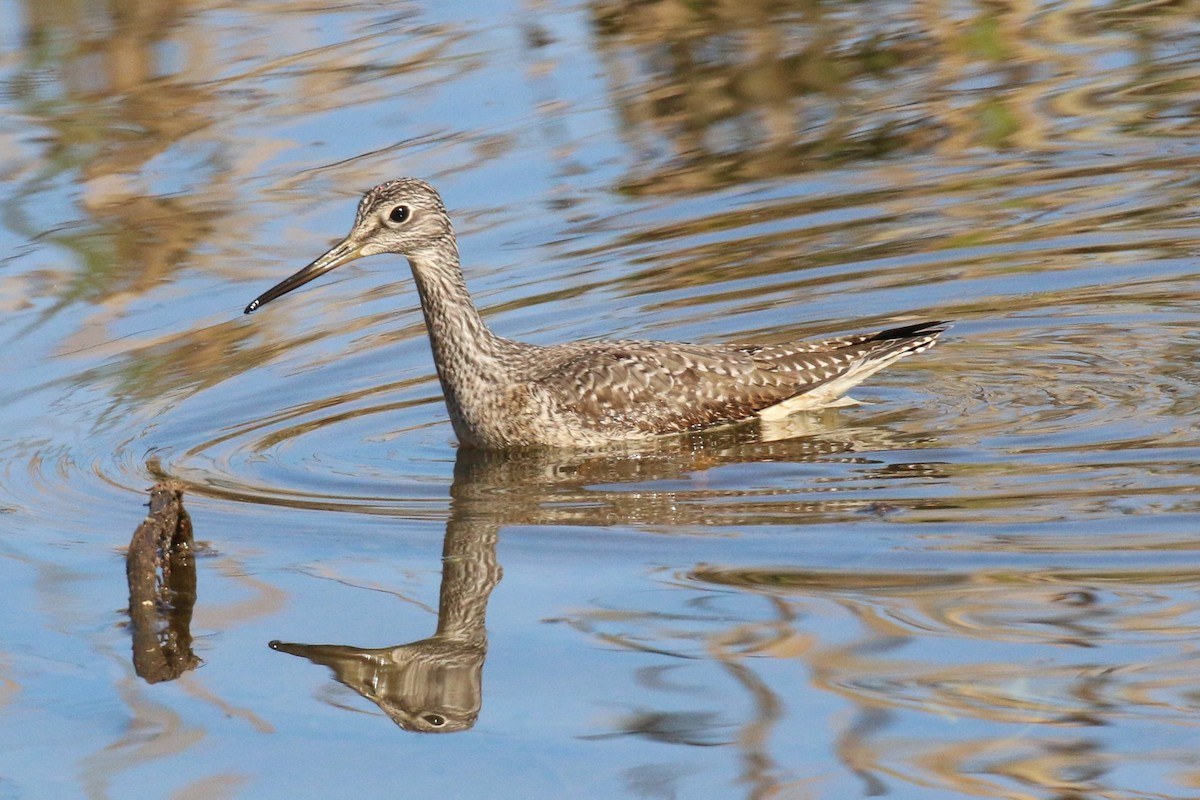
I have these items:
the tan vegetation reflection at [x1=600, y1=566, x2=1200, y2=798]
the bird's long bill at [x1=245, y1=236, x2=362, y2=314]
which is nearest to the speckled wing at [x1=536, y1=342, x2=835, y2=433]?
the bird's long bill at [x1=245, y1=236, x2=362, y2=314]

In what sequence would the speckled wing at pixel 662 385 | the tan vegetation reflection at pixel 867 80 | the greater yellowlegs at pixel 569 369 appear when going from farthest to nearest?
the tan vegetation reflection at pixel 867 80
the speckled wing at pixel 662 385
the greater yellowlegs at pixel 569 369

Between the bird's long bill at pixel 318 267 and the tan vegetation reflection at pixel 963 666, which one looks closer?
the tan vegetation reflection at pixel 963 666

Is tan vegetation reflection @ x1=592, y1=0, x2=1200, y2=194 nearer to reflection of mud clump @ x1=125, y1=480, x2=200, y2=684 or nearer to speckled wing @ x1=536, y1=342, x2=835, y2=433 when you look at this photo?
speckled wing @ x1=536, y1=342, x2=835, y2=433

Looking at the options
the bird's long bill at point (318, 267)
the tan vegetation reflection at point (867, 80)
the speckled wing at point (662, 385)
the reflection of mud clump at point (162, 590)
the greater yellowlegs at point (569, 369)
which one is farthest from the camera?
the tan vegetation reflection at point (867, 80)

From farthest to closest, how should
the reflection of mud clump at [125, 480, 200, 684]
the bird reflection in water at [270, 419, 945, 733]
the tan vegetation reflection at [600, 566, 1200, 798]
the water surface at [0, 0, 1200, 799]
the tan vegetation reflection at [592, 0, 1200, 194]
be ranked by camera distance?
the tan vegetation reflection at [592, 0, 1200, 194] < the reflection of mud clump at [125, 480, 200, 684] < the bird reflection in water at [270, 419, 945, 733] < the water surface at [0, 0, 1200, 799] < the tan vegetation reflection at [600, 566, 1200, 798]

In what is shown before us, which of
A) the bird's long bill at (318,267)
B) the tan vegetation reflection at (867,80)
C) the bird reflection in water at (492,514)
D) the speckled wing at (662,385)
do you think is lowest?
the bird reflection in water at (492,514)

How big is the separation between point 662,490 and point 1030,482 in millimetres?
1708

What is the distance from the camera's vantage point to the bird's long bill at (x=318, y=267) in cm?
949

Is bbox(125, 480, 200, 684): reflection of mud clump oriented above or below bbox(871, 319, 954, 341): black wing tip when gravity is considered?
below

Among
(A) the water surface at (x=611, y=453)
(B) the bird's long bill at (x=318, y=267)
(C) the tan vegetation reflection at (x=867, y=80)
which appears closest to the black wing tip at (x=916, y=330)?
(A) the water surface at (x=611, y=453)

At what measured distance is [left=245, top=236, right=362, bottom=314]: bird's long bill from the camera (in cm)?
949

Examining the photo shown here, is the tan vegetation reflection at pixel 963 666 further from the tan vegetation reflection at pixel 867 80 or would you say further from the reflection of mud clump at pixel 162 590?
the tan vegetation reflection at pixel 867 80

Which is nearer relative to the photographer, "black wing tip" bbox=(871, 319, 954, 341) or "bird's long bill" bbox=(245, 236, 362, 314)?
"bird's long bill" bbox=(245, 236, 362, 314)

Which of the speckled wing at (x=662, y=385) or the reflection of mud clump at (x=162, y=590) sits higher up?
the speckled wing at (x=662, y=385)
